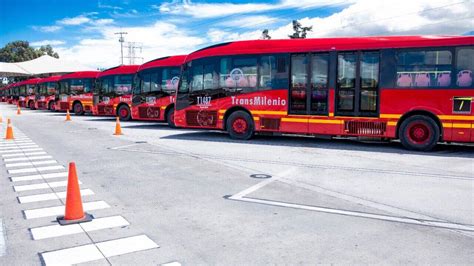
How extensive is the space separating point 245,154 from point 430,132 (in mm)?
5323

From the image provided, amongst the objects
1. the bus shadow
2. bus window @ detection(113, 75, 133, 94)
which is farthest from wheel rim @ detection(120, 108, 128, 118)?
the bus shadow

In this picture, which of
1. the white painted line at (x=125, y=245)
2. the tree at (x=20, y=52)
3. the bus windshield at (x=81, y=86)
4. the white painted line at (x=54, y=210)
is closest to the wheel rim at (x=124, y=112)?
the bus windshield at (x=81, y=86)

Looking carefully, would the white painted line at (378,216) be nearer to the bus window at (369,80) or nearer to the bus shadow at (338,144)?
the bus shadow at (338,144)

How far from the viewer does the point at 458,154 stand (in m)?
11.5

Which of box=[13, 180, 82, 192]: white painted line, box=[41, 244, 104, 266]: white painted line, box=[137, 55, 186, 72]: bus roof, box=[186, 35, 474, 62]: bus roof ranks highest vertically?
box=[137, 55, 186, 72]: bus roof

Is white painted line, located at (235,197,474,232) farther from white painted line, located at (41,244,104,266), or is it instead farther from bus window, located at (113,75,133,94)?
bus window, located at (113,75,133,94)

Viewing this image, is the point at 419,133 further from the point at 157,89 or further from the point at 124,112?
the point at 124,112

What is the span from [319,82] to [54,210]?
9248 millimetres

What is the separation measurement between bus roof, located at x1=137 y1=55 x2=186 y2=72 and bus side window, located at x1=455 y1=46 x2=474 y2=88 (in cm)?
1318

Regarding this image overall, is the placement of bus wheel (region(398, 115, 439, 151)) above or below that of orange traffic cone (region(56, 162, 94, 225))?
above

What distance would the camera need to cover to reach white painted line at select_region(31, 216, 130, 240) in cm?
506

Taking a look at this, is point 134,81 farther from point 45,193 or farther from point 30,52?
point 30,52

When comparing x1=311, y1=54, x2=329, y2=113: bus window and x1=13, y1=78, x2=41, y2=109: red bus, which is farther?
x1=13, y1=78, x2=41, y2=109: red bus

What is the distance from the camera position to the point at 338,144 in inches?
533
